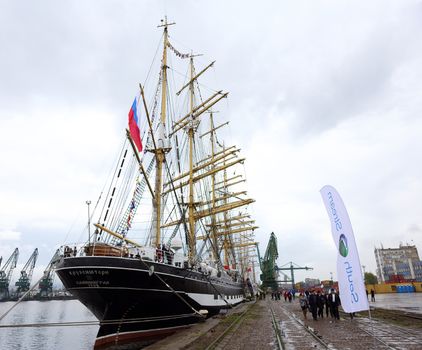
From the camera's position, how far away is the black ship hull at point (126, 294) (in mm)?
14427

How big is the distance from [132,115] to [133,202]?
620cm

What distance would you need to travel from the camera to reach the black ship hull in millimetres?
14427

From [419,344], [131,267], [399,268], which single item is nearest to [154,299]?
[131,267]

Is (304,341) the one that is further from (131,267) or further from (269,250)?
(269,250)

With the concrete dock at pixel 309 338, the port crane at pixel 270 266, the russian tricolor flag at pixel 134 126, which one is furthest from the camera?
the port crane at pixel 270 266

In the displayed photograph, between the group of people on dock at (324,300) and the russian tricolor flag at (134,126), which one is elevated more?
the russian tricolor flag at (134,126)

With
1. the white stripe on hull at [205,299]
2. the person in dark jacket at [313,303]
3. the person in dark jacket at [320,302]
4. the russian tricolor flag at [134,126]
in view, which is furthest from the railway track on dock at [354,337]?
the russian tricolor flag at [134,126]

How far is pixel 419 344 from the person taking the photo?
10359 millimetres

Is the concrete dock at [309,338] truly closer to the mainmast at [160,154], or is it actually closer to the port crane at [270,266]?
the mainmast at [160,154]

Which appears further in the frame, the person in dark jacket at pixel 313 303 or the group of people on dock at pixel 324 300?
the person in dark jacket at pixel 313 303

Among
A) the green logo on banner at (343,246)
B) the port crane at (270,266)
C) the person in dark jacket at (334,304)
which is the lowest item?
the person in dark jacket at (334,304)

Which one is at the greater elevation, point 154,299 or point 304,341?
point 154,299

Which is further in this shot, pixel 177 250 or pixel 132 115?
pixel 177 250

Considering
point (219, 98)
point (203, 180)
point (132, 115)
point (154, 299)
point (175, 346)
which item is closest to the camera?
point (175, 346)
